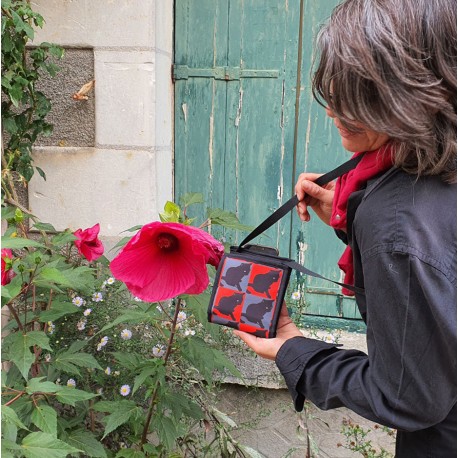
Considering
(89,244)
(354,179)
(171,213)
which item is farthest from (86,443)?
(354,179)

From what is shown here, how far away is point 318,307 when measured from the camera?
2705mm

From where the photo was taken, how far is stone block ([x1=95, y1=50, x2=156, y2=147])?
2408 millimetres

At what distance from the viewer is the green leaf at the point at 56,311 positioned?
171 cm

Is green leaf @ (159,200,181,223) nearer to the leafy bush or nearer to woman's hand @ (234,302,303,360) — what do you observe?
the leafy bush

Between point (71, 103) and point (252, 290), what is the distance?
1691 millimetres

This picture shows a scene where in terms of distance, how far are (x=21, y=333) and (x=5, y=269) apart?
227 millimetres

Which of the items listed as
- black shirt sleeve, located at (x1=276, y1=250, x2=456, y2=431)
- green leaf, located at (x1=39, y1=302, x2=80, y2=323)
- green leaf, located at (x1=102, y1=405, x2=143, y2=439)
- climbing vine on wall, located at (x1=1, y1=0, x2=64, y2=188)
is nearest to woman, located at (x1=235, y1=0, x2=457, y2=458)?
black shirt sleeve, located at (x1=276, y1=250, x2=456, y2=431)

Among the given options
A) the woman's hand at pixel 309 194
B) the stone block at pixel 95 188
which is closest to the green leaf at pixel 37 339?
the woman's hand at pixel 309 194

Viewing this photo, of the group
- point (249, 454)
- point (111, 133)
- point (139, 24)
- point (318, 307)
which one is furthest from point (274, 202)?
point (249, 454)

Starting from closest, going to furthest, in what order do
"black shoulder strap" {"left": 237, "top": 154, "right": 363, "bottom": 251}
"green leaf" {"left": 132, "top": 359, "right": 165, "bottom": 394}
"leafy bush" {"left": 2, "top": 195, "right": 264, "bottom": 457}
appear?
"black shoulder strap" {"left": 237, "top": 154, "right": 363, "bottom": 251} → "leafy bush" {"left": 2, "top": 195, "right": 264, "bottom": 457} → "green leaf" {"left": 132, "top": 359, "right": 165, "bottom": 394}

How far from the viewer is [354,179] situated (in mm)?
1055

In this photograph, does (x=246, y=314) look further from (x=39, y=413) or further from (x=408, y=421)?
(x=39, y=413)

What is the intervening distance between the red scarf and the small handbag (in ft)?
0.16

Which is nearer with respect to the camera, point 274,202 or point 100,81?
point 100,81
